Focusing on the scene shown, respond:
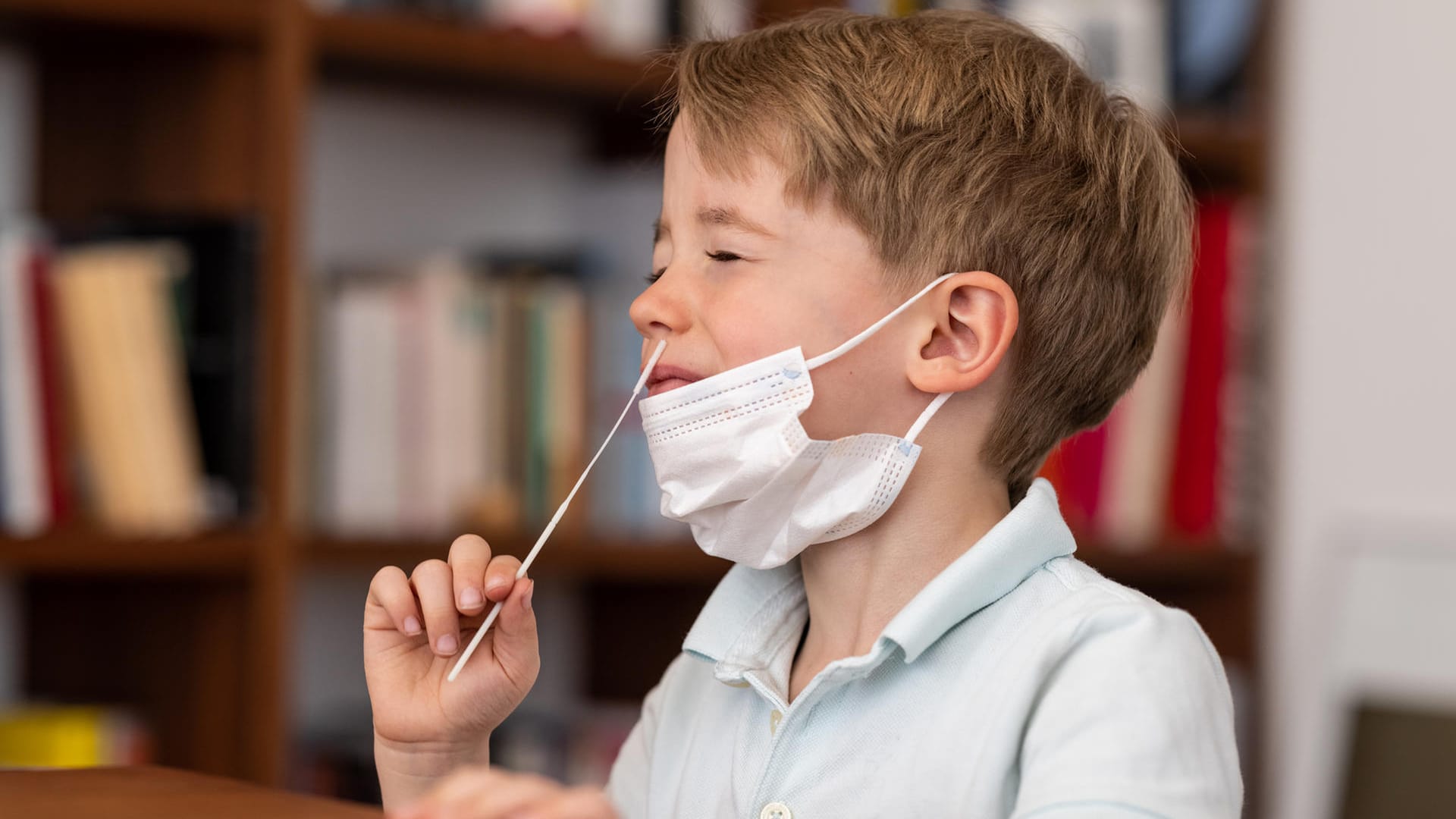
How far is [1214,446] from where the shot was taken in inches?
82.4

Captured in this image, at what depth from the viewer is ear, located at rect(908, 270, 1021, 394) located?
88 cm

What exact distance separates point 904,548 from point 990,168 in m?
0.22

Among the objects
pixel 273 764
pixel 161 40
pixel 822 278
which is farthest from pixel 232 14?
pixel 822 278

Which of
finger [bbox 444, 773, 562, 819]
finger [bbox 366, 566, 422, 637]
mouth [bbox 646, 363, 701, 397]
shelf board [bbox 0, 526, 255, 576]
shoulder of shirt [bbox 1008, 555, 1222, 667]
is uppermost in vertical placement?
mouth [bbox 646, 363, 701, 397]

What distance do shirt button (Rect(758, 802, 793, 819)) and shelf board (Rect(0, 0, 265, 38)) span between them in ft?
3.45

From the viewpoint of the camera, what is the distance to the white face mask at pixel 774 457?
87cm

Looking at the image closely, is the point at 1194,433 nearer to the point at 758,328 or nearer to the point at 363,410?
the point at 363,410

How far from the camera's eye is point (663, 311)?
886 mm

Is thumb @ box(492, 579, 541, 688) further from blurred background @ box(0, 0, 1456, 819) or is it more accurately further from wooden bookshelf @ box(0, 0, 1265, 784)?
wooden bookshelf @ box(0, 0, 1265, 784)

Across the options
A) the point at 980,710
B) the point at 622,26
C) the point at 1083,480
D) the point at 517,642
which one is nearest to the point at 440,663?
the point at 517,642

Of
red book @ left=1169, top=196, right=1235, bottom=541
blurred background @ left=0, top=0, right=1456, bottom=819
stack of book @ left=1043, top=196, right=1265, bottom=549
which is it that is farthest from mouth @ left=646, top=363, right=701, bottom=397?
red book @ left=1169, top=196, right=1235, bottom=541

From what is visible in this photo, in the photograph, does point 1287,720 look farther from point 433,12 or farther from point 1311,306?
point 433,12

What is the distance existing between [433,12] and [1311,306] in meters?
1.17

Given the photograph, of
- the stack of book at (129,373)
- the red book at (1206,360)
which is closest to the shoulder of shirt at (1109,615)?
the stack of book at (129,373)
